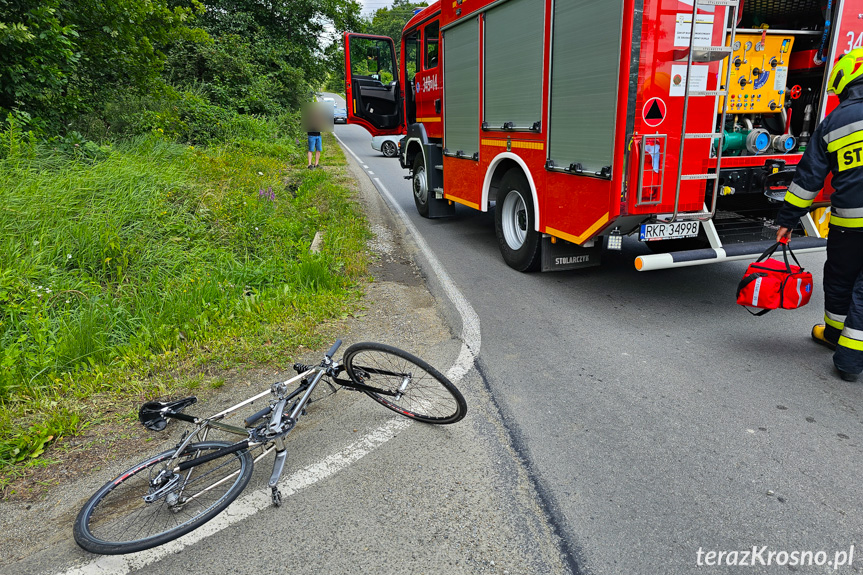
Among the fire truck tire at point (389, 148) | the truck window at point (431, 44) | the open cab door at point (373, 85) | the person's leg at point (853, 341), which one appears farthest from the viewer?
the fire truck tire at point (389, 148)

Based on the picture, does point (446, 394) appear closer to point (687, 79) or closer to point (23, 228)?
point (687, 79)

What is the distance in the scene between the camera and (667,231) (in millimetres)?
4930

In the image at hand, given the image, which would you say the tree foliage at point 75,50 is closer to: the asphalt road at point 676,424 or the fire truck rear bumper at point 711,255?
the asphalt road at point 676,424

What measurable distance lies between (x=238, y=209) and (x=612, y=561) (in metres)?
6.55

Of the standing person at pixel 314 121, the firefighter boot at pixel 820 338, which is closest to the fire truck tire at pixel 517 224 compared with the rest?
the firefighter boot at pixel 820 338

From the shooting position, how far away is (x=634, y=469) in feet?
9.63

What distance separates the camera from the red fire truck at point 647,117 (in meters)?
4.51

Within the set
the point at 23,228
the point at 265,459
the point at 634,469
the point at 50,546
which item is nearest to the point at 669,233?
the point at 634,469

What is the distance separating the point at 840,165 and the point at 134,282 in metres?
5.91

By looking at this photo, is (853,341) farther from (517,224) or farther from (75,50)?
(75,50)

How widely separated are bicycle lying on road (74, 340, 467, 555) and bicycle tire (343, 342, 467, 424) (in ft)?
0.06

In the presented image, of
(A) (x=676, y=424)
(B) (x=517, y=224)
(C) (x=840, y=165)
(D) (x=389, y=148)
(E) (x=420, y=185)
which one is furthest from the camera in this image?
(D) (x=389, y=148)

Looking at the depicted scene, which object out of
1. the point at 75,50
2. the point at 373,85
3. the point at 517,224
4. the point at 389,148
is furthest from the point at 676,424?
the point at 389,148

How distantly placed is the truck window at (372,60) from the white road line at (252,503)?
7911 mm
